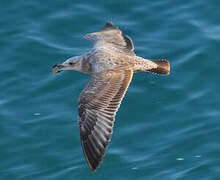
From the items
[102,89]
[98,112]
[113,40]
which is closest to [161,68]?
[102,89]

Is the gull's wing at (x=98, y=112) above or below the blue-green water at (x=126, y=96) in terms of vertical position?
above

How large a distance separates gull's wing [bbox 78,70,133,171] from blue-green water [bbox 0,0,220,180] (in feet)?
6.88

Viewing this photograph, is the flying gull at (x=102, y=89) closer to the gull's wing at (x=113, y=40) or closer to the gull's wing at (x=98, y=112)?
the gull's wing at (x=98, y=112)

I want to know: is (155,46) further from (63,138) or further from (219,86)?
(63,138)

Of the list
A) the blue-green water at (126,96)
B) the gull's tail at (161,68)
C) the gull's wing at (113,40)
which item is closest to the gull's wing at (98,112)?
the gull's tail at (161,68)

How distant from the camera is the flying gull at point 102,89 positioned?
9531 millimetres

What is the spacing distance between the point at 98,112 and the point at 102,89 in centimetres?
38

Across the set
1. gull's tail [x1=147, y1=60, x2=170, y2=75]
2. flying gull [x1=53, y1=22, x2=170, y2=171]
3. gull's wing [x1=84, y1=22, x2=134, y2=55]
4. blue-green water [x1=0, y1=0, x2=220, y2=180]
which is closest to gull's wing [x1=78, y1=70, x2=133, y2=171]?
flying gull [x1=53, y1=22, x2=170, y2=171]

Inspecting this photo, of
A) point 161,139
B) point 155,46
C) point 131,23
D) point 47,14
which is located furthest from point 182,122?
point 47,14

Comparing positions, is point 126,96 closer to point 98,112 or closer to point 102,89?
point 102,89

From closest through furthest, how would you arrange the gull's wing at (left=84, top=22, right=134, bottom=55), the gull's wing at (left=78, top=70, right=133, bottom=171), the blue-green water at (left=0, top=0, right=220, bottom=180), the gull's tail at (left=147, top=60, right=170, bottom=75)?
1. the gull's wing at (left=78, top=70, right=133, bottom=171)
2. the gull's tail at (left=147, top=60, right=170, bottom=75)
3. the gull's wing at (left=84, top=22, right=134, bottom=55)
4. the blue-green water at (left=0, top=0, right=220, bottom=180)

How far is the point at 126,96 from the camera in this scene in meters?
12.7

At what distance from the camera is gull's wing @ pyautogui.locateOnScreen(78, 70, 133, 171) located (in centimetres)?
948

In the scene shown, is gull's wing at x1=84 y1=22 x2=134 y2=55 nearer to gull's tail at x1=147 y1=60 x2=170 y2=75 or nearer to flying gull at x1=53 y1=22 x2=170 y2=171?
Result: flying gull at x1=53 y1=22 x2=170 y2=171
